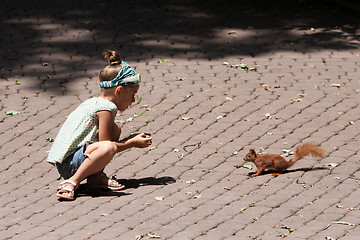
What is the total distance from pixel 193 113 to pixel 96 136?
6.99 ft

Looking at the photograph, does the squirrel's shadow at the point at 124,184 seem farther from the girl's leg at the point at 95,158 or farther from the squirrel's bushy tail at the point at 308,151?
the squirrel's bushy tail at the point at 308,151

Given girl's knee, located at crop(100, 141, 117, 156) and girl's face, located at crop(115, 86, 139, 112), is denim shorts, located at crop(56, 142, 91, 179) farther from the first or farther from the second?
girl's face, located at crop(115, 86, 139, 112)

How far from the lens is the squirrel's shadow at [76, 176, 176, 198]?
5.64 metres

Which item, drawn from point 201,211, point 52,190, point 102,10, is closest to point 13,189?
point 52,190

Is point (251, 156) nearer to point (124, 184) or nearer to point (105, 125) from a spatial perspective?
point (124, 184)

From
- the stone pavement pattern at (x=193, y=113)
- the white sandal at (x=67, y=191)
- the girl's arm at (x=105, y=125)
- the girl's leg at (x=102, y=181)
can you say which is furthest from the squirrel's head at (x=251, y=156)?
the white sandal at (x=67, y=191)

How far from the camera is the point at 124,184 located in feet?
19.2

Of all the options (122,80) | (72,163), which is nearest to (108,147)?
(72,163)

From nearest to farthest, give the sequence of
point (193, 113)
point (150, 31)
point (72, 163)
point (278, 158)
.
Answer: point (72, 163)
point (278, 158)
point (193, 113)
point (150, 31)

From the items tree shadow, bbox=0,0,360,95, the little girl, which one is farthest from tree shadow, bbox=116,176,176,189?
tree shadow, bbox=0,0,360,95

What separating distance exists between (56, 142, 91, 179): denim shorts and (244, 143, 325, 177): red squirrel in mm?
1487

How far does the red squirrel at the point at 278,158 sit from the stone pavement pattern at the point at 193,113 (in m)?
0.12

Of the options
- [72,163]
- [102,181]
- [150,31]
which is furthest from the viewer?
[150,31]

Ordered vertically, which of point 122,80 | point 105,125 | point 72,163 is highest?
point 122,80
